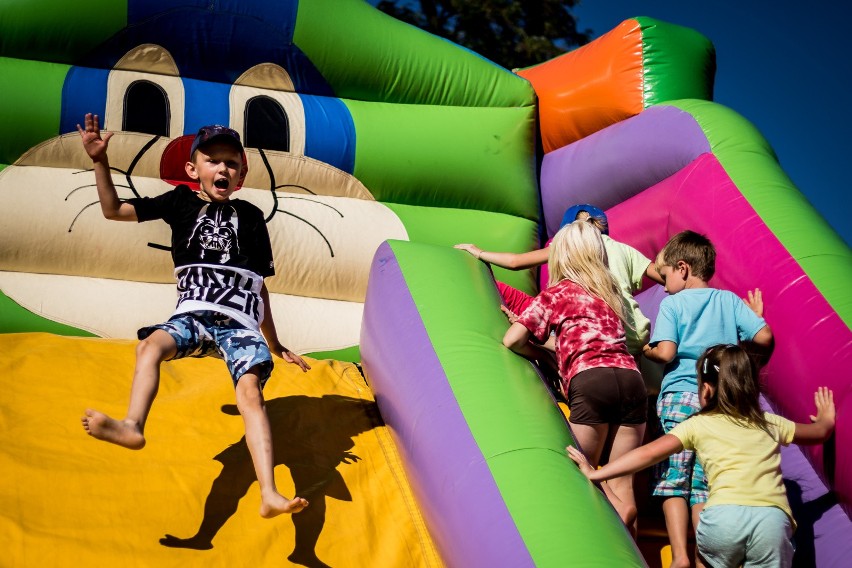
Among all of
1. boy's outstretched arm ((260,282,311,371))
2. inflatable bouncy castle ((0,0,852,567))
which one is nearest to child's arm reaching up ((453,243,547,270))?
inflatable bouncy castle ((0,0,852,567))

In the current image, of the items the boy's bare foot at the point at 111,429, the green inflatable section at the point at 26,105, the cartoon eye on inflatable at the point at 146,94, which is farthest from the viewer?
the cartoon eye on inflatable at the point at 146,94

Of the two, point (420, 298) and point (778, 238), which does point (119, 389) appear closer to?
point (420, 298)

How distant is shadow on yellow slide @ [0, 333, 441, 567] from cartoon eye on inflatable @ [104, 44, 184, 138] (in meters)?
1.06

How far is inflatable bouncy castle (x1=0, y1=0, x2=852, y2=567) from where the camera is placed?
246 cm

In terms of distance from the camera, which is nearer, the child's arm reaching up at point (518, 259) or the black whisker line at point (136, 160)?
the child's arm reaching up at point (518, 259)

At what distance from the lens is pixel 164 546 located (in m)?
2.38

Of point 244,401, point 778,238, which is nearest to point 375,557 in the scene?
point 244,401

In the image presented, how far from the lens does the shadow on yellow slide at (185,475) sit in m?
2.38

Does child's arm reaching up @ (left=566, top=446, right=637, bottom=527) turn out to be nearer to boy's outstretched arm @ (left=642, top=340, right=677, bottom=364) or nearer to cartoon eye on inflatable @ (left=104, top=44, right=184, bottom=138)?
boy's outstretched arm @ (left=642, top=340, right=677, bottom=364)

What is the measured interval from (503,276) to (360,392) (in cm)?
111

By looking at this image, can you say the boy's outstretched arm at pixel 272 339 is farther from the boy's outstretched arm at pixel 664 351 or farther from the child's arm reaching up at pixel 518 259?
the boy's outstretched arm at pixel 664 351

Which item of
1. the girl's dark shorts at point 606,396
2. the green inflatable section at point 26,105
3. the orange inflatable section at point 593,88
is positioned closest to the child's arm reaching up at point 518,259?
the girl's dark shorts at point 606,396

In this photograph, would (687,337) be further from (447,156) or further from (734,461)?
(447,156)

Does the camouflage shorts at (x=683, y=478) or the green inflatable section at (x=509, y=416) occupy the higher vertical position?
the green inflatable section at (x=509, y=416)
